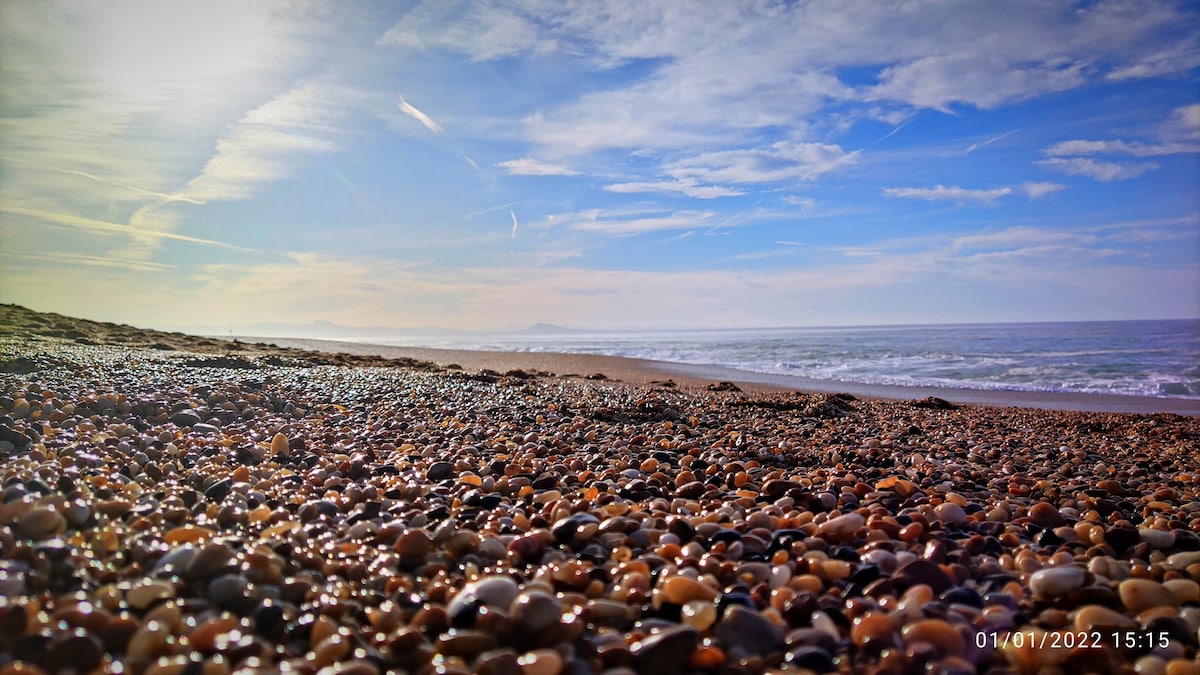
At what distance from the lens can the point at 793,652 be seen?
180 centimetres

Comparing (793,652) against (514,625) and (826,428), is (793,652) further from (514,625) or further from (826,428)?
(826,428)

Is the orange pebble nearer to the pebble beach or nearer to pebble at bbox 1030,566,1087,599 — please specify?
the pebble beach

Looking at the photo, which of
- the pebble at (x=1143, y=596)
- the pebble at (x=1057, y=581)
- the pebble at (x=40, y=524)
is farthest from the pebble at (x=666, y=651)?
the pebble at (x=40, y=524)

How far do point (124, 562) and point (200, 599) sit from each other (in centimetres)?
44

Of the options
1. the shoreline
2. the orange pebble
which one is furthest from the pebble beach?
the shoreline

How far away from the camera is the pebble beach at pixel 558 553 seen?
175cm

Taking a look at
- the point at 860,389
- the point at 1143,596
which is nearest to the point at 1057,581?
the point at 1143,596

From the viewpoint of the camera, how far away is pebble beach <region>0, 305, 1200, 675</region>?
5.74 ft

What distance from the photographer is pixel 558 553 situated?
8.16ft

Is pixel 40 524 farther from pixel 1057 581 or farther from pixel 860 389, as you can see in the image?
pixel 860 389

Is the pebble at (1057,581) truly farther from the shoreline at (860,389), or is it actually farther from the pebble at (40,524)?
the shoreline at (860,389)

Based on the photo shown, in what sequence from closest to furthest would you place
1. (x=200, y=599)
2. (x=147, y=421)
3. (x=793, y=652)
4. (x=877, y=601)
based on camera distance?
(x=793, y=652) → (x=200, y=599) → (x=877, y=601) → (x=147, y=421)

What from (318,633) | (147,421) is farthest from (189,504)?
(147,421)

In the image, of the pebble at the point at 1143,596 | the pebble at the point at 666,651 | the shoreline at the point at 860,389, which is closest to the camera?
the pebble at the point at 666,651
